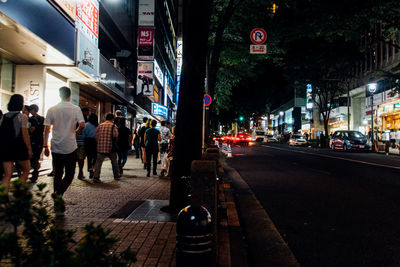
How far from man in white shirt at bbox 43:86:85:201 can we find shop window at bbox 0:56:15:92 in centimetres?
555

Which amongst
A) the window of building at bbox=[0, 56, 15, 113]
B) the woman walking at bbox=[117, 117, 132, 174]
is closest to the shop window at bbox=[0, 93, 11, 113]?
the window of building at bbox=[0, 56, 15, 113]

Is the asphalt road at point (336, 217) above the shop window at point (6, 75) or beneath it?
beneath

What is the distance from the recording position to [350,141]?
29.5 m

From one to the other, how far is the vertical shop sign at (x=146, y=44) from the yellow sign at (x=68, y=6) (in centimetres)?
1001

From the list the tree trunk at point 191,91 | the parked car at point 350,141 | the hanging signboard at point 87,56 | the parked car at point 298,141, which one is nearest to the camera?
the tree trunk at point 191,91

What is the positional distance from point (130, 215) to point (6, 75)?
760 cm

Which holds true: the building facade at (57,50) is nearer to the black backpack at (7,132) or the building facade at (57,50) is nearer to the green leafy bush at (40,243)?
the black backpack at (7,132)

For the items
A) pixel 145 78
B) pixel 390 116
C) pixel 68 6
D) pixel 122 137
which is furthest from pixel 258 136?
pixel 68 6

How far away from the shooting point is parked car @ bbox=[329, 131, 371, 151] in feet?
94.8

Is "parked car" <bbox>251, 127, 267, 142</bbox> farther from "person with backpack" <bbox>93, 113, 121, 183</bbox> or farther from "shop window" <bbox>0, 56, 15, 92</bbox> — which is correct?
"person with backpack" <bbox>93, 113, 121, 183</bbox>

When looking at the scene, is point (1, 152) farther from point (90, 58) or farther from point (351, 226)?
point (90, 58)

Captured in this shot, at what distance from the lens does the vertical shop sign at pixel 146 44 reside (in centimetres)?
2143

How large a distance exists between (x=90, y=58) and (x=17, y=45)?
4.13m

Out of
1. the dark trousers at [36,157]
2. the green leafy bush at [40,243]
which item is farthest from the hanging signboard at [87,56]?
the green leafy bush at [40,243]
